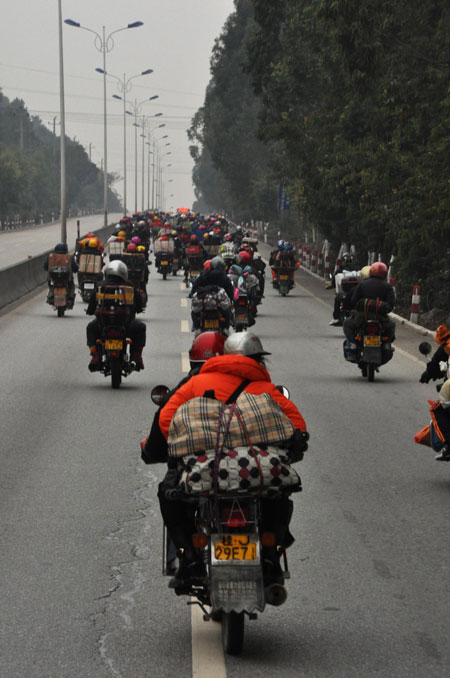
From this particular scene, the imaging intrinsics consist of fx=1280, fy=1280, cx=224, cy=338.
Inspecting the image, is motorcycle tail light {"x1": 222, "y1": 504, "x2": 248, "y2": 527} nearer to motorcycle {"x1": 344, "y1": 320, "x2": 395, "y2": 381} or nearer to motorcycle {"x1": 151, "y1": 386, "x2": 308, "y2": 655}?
motorcycle {"x1": 151, "y1": 386, "x2": 308, "y2": 655}

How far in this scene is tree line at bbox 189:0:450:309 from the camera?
2514 cm

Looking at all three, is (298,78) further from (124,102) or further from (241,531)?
(124,102)

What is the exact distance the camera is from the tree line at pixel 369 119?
25.1 m

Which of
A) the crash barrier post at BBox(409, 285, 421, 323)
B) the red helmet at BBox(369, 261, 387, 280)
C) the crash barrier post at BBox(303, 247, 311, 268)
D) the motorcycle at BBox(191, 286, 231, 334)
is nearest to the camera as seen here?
the red helmet at BBox(369, 261, 387, 280)

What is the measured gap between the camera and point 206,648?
19.2 feet

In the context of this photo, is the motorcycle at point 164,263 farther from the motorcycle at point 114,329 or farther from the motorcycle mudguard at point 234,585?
the motorcycle mudguard at point 234,585

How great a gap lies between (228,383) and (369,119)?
3161 centimetres

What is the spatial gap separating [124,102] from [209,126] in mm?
7120

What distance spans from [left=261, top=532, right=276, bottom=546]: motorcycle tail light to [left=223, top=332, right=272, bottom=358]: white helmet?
875 mm

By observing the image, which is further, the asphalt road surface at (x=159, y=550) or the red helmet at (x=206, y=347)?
the red helmet at (x=206, y=347)

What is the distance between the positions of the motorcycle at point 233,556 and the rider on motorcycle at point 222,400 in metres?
0.04

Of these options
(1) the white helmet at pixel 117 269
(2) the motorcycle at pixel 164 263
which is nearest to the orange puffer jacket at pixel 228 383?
(1) the white helmet at pixel 117 269

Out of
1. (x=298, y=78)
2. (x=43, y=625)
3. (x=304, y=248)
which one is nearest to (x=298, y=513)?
(x=43, y=625)

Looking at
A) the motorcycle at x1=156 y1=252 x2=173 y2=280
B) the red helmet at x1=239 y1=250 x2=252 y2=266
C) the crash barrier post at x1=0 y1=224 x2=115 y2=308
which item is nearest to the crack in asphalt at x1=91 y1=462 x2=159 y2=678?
the red helmet at x1=239 y1=250 x2=252 y2=266
